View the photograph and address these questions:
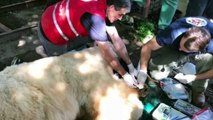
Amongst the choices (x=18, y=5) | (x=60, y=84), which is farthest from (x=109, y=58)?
(x=18, y=5)

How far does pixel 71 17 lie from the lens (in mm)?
3604

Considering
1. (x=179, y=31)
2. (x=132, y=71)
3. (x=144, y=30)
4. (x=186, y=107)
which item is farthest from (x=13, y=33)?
(x=186, y=107)

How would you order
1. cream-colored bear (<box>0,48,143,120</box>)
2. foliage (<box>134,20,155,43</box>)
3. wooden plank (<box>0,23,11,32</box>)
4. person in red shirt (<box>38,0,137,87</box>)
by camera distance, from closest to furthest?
cream-colored bear (<box>0,48,143,120</box>)
person in red shirt (<box>38,0,137,87</box>)
wooden plank (<box>0,23,11,32</box>)
foliage (<box>134,20,155,43</box>)

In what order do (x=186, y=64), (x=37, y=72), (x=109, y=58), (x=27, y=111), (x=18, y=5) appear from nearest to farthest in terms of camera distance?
(x=27, y=111)
(x=37, y=72)
(x=109, y=58)
(x=186, y=64)
(x=18, y=5)

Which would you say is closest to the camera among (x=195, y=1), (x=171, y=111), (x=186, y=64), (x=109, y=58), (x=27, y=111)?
(x=27, y=111)

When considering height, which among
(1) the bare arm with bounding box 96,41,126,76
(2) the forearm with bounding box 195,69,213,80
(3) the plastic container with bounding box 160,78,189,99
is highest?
(1) the bare arm with bounding box 96,41,126,76

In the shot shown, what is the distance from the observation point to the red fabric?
3.46 meters

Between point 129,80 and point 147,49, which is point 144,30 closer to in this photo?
point 147,49

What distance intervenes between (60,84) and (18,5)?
4.03m

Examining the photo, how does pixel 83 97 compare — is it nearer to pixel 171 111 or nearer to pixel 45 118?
pixel 45 118

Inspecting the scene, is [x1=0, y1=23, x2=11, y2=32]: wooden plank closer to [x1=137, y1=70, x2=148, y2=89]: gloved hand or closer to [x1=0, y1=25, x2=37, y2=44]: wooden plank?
[x1=0, y1=25, x2=37, y2=44]: wooden plank

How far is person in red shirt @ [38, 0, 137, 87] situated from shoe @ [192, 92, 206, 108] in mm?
1021

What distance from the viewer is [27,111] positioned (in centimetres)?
283

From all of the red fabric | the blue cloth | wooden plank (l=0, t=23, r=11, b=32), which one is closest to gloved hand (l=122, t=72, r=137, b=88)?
the blue cloth
